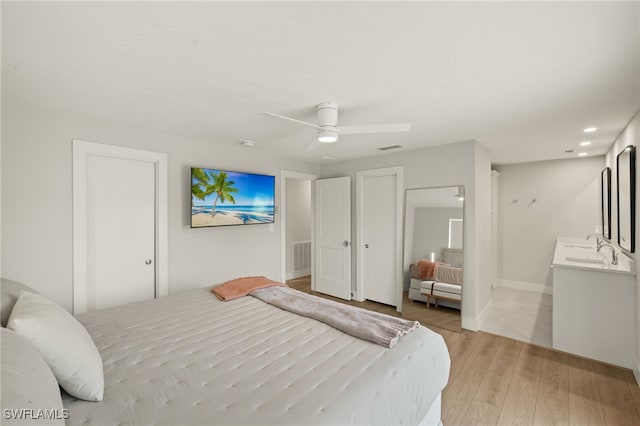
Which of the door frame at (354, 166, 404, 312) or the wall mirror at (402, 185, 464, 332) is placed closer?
the wall mirror at (402, 185, 464, 332)

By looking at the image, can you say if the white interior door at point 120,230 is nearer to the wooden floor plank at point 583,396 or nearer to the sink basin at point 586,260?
the wooden floor plank at point 583,396

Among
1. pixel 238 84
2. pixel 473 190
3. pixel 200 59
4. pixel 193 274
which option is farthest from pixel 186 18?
pixel 473 190

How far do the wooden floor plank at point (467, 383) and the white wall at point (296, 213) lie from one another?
3785mm

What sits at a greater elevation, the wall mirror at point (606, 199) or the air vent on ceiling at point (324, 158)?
the air vent on ceiling at point (324, 158)

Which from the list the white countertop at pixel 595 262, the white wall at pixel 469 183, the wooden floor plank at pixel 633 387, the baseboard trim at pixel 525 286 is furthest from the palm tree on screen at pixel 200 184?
the baseboard trim at pixel 525 286

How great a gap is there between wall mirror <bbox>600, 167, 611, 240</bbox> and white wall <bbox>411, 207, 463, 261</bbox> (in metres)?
1.91

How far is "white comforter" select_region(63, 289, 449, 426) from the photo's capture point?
121 centimetres

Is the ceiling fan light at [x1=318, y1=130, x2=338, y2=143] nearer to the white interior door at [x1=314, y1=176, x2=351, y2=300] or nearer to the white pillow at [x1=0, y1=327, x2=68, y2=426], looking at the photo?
the white pillow at [x1=0, y1=327, x2=68, y2=426]

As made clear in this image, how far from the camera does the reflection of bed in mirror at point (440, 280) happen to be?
148 inches

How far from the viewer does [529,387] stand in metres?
2.45

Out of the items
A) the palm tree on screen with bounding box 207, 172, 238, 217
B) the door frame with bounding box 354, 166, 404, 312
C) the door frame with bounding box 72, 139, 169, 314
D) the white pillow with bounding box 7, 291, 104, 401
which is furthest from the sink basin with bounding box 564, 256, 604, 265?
the door frame with bounding box 72, 139, 169, 314

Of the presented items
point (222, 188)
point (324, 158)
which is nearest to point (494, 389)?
point (222, 188)

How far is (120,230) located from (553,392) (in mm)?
4267

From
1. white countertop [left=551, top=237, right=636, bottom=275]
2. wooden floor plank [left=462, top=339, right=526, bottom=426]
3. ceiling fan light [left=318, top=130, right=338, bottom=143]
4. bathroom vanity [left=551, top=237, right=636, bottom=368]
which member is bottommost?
wooden floor plank [left=462, top=339, right=526, bottom=426]
